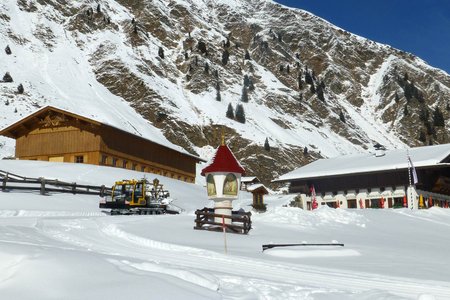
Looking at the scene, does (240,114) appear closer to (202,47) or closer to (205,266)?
(202,47)

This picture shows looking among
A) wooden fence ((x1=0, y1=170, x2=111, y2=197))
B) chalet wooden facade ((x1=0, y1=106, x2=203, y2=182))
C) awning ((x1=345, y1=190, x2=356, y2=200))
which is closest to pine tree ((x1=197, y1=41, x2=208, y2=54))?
chalet wooden facade ((x1=0, y1=106, x2=203, y2=182))

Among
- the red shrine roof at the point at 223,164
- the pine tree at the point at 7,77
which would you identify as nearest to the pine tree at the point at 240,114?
the pine tree at the point at 7,77

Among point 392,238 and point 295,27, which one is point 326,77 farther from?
point 392,238

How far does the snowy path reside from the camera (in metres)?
9.97

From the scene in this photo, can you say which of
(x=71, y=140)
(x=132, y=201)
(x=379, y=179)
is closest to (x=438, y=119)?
(x=379, y=179)

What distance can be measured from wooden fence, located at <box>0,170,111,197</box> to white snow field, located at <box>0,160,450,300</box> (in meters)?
0.63

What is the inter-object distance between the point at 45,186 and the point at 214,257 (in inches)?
973

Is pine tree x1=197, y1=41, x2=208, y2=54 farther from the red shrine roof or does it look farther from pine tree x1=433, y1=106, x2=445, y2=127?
the red shrine roof

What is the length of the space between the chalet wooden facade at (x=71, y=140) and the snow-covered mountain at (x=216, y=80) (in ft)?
58.0

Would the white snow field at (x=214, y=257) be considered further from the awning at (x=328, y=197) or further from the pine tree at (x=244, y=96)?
the pine tree at (x=244, y=96)

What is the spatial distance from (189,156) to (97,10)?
291 ft

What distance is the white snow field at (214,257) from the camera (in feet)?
24.7

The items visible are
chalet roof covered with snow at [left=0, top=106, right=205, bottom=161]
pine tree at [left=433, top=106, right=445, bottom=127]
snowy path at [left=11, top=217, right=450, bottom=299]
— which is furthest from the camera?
pine tree at [left=433, top=106, right=445, bottom=127]

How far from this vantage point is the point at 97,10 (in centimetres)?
13750
